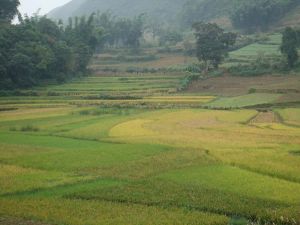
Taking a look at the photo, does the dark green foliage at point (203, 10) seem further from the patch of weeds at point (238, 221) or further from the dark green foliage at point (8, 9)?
the patch of weeds at point (238, 221)

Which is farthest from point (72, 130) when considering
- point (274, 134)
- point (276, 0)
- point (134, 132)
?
point (276, 0)

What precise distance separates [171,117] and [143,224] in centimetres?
2527

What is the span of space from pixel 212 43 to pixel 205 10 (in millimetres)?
65190

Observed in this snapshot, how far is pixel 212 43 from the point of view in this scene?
6919 cm

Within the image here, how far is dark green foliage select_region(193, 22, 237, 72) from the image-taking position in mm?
68938

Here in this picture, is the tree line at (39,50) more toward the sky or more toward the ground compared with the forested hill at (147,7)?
more toward the ground

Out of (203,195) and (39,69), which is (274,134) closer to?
(203,195)

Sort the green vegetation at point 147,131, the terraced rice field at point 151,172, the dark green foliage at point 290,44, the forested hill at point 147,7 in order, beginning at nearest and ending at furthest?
the terraced rice field at point 151,172 < the green vegetation at point 147,131 < the dark green foliage at point 290,44 < the forested hill at point 147,7

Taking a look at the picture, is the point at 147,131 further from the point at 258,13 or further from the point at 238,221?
the point at 258,13

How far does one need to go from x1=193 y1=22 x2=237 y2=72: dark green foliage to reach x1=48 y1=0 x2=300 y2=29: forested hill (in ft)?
110

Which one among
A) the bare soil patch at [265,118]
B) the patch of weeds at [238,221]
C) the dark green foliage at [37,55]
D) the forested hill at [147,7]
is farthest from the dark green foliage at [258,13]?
the patch of weeds at [238,221]

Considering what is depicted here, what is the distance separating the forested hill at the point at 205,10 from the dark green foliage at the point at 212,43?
1316 inches

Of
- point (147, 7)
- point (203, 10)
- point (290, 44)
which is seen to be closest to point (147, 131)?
point (290, 44)

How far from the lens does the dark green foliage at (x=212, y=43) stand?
226 feet
